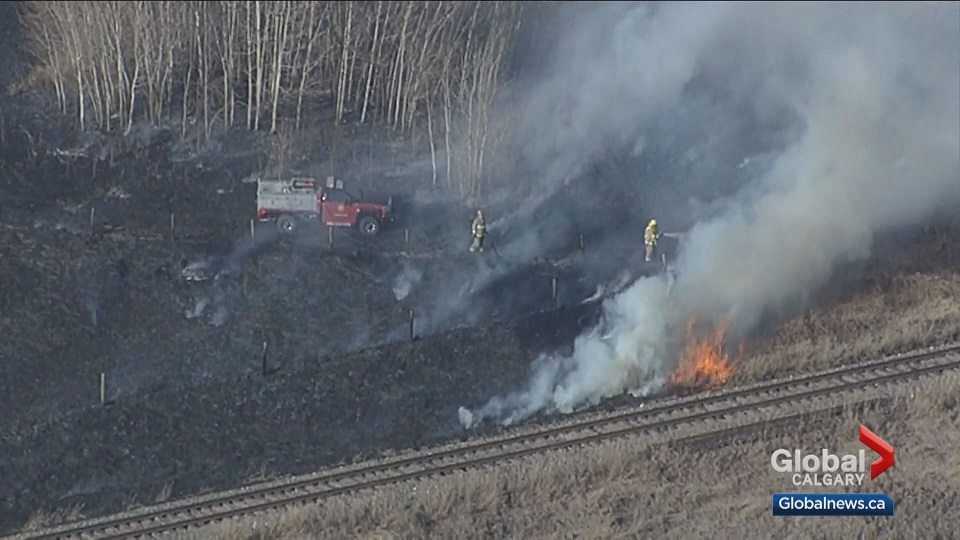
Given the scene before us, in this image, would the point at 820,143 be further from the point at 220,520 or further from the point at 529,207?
the point at 220,520

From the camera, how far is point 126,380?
28.3 meters

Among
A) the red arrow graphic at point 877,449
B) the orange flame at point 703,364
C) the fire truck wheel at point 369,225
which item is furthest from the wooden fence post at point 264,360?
the red arrow graphic at point 877,449

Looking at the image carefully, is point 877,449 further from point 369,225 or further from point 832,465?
point 369,225

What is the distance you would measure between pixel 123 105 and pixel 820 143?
1674cm

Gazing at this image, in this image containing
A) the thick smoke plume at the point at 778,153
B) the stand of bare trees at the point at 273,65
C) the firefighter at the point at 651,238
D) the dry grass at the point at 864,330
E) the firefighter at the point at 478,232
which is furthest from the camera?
the stand of bare trees at the point at 273,65

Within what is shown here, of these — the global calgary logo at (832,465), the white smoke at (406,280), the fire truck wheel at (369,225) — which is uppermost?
the fire truck wheel at (369,225)

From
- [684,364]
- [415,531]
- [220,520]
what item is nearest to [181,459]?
[220,520]

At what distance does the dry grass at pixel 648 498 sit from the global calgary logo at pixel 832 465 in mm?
172

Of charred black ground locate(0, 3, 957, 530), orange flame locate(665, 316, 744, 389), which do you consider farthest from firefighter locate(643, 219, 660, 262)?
orange flame locate(665, 316, 744, 389)

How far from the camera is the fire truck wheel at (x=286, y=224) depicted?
3312cm

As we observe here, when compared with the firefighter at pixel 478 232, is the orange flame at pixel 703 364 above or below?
below

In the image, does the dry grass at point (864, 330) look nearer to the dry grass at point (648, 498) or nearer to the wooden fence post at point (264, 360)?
the dry grass at point (648, 498)

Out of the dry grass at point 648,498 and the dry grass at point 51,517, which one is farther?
the dry grass at point 51,517

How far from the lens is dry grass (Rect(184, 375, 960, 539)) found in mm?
24547
